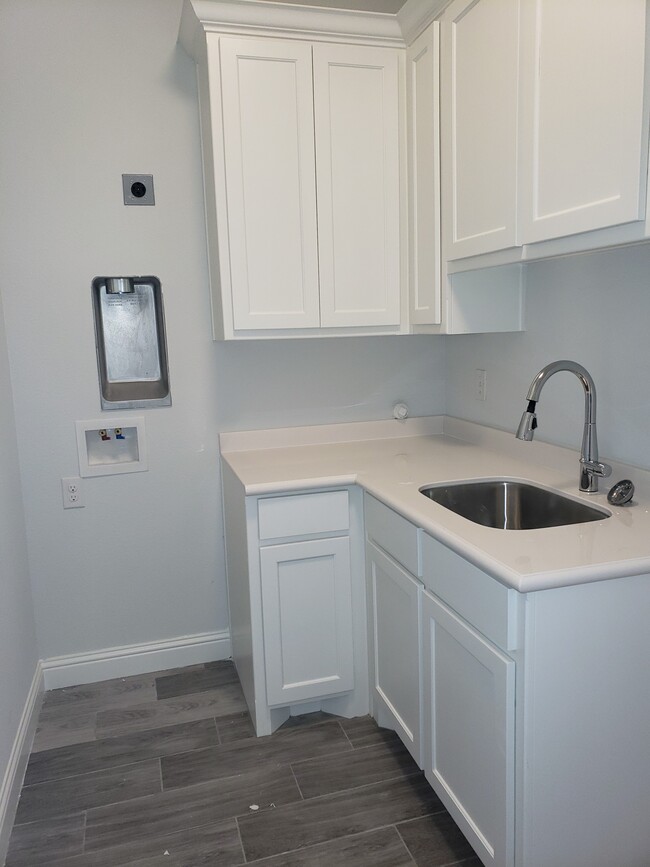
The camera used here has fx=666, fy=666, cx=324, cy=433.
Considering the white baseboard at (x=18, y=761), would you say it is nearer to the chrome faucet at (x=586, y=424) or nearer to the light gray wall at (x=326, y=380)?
the light gray wall at (x=326, y=380)

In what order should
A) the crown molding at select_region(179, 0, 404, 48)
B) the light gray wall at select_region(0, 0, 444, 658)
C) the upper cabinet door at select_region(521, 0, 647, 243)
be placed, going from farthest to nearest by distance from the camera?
A: 1. the light gray wall at select_region(0, 0, 444, 658)
2. the crown molding at select_region(179, 0, 404, 48)
3. the upper cabinet door at select_region(521, 0, 647, 243)

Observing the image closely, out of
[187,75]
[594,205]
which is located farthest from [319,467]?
[187,75]

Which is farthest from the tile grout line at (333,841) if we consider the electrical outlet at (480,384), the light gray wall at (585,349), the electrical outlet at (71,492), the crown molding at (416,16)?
the crown molding at (416,16)

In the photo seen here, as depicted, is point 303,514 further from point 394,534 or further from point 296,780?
point 296,780

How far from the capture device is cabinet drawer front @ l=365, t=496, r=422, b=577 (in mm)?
1759

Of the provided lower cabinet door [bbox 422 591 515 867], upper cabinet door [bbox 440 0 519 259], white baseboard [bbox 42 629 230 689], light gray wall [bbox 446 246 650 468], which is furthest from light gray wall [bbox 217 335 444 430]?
lower cabinet door [bbox 422 591 515 867]

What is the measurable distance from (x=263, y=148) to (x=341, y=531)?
4.17 feet

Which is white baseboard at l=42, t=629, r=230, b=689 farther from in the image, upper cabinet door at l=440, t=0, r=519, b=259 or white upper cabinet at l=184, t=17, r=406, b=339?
upper cabinet door at l=440, t=0, r=519, b=259

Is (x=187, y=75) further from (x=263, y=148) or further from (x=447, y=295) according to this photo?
(x=447, y=295)

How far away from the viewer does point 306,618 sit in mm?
2193

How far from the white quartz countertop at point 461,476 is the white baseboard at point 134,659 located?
80cm

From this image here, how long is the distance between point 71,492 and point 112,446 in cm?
23

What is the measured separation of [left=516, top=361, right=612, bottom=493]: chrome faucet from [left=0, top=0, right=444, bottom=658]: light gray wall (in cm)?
108

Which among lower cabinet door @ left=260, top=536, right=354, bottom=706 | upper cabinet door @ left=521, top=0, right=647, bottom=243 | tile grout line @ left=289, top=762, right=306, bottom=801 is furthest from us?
lower cabinet door @ left=260, top=536, right=354, bottom=706
